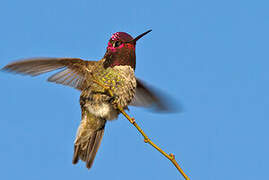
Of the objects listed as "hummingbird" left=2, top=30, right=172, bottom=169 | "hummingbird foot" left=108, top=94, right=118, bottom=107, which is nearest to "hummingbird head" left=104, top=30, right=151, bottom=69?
"hummingbird" left=2, top=30, right=172, bottom=169

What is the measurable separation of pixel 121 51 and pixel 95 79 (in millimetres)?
552

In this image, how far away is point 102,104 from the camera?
187 inches

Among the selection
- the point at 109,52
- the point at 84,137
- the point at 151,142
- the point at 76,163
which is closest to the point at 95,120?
the point at 84,137

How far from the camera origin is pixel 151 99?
5891 mm

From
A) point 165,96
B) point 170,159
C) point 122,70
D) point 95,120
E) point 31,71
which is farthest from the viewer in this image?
point 165,96

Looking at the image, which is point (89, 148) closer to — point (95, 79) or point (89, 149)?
point (89, 149)

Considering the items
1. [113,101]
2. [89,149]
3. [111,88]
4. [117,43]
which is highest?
[117,43]

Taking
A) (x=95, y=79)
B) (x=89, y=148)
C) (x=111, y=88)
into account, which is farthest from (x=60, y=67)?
(x=89, y=148)

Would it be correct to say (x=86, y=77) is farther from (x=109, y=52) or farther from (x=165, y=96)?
(x=165, y=96)

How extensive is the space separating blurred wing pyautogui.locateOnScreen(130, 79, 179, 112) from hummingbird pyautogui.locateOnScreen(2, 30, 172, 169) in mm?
715

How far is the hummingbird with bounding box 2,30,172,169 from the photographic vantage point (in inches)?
183

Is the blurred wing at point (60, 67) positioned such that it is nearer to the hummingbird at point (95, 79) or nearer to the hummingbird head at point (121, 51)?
the hummingbird at point (95, 79)

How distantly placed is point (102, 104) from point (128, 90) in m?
0.40

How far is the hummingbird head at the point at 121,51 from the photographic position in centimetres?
482
